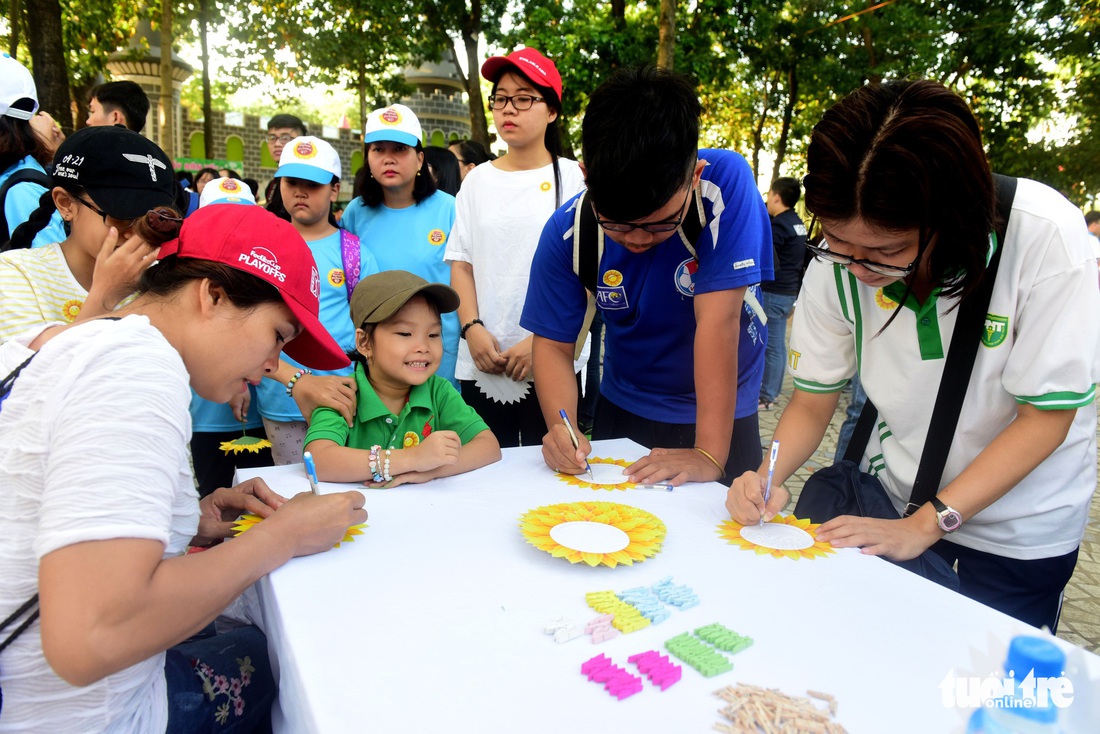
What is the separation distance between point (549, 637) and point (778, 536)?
632mm

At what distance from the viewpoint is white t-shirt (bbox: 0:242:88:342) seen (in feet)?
6.40

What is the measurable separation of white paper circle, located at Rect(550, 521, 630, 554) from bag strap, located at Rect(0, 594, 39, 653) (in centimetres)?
83

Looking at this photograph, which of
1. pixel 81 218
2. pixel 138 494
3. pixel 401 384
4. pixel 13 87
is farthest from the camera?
pixel 13 87

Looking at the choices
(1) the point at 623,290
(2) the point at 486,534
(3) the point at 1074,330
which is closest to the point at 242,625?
(2) the point at 486,534

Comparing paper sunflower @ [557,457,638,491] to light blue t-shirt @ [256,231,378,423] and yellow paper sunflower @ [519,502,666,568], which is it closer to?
yellow paper sunflower @ [519,502,666,568]

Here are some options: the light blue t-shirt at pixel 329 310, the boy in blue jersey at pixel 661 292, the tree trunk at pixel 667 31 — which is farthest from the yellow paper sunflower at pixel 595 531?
the tree trunk at pixel 667 31

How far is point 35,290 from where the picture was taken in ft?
6.55

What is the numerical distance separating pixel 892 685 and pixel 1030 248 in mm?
876

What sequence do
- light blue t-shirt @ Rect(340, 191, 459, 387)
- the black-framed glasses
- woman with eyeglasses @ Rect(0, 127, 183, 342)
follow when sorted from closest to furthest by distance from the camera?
the black-framed glasses
woman with eyeglasses @ Rect(0, 127, 183, 342)
light blue t-shirt @ Rect(340, 191, 459, 387)

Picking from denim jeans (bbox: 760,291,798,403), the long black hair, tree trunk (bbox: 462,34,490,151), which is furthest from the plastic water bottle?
tree trunk (bbox: 462,34,490,151)

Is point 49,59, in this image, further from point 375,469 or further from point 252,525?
point 252,525

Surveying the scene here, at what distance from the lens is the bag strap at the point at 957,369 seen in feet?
4.85

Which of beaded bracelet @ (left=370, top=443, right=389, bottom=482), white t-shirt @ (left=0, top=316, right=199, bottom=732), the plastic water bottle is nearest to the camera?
the plastic water bottle

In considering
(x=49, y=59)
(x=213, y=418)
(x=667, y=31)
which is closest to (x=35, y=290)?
(x=213, y=418)
